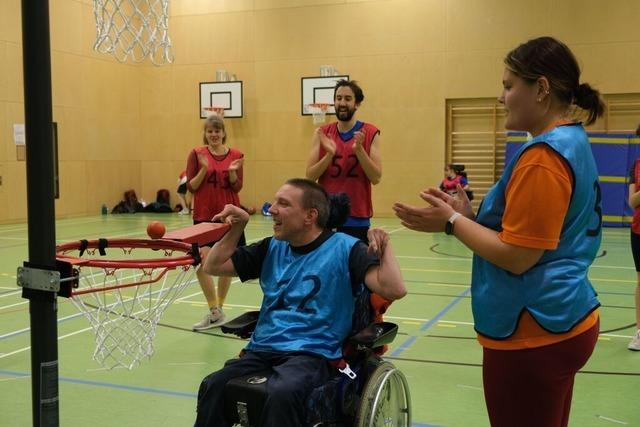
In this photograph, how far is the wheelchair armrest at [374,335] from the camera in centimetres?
255

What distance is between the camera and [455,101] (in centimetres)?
1408

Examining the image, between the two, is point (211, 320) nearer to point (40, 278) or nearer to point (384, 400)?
point (384, 400)

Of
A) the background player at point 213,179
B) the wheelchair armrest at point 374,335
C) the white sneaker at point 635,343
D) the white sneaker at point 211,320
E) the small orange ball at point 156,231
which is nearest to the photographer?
the wheelchair armrest at point 374,335

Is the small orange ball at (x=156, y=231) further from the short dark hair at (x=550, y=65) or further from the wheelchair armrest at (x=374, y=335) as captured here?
the short dark hair at (x=550, y=65)

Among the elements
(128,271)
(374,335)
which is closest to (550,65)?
(374,335)

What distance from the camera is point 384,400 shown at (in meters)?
2.76

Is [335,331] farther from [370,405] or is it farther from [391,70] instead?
[391,70]

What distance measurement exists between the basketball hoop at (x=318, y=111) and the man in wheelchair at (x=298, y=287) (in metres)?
11.4

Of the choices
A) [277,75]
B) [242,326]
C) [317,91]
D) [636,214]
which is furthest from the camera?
[277,75]

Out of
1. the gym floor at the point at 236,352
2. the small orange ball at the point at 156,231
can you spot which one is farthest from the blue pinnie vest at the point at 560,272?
the gym floor at the point at 236,352

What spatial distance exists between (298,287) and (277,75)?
1285 centimetres

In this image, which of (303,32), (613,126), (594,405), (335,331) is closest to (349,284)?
(335,331)

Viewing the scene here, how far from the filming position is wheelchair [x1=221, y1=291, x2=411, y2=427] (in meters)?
2.42

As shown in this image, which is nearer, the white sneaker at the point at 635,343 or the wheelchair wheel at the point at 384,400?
the wheelchair wheel at the point at 384,400
